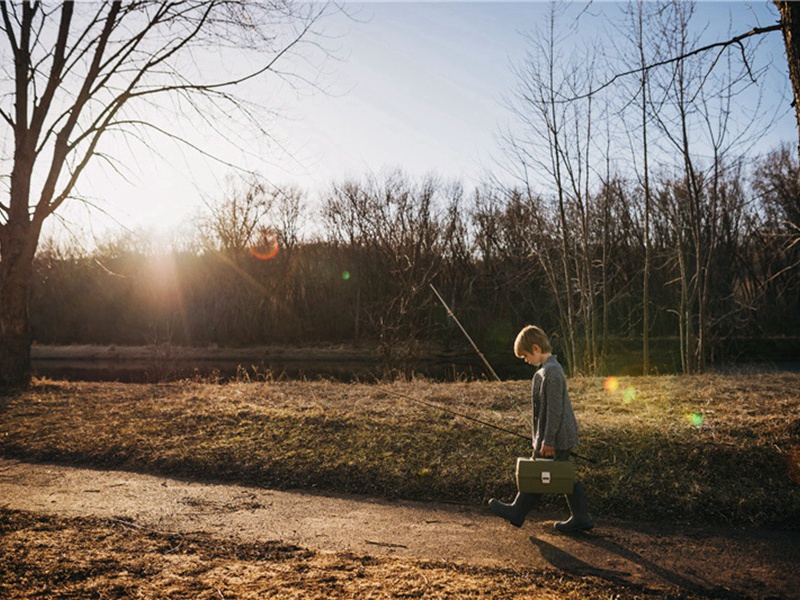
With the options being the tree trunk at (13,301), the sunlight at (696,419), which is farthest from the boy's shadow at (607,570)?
the tree trunk at (13,301)

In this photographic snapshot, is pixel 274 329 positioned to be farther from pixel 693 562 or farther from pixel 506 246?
pixel 693 562

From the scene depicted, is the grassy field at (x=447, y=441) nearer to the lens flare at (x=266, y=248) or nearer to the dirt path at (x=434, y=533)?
the dirt path at (x=434, y=533)

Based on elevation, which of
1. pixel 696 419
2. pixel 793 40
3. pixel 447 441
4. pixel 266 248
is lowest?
pixel 447 441

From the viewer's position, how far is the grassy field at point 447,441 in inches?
230

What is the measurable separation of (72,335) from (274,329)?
19104 millimetres

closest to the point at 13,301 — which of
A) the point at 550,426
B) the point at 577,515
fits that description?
the point at 550,426

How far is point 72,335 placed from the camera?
165 feet

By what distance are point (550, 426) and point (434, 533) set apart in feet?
4.35

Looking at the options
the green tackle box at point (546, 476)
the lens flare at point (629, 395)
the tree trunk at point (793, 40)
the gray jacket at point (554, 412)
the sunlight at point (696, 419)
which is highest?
the tree trunk at point (793, 40)

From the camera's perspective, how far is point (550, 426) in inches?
198

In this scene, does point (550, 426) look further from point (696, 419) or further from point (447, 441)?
point (696, 419)

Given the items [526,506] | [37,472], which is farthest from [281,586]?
[37,472]

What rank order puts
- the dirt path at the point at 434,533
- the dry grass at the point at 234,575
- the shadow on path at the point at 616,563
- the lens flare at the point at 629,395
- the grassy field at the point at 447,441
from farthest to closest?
the lens flare at the point at 629,395, the grassy field at the point at 447,441, the dirt path at the point at 434,533, the shadow on path at the point at 616,563, the dry grass at the point at 234,575

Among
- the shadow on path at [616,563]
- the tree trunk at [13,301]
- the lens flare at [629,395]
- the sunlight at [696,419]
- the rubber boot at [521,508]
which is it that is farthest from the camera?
the tree trunk at [13,301]
